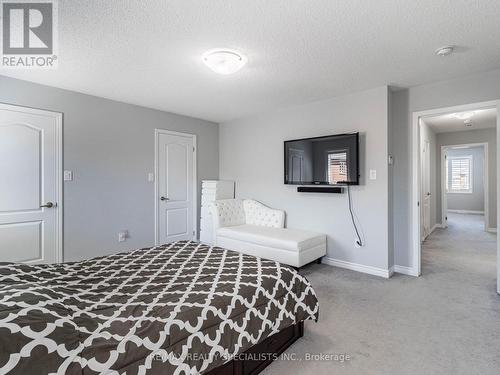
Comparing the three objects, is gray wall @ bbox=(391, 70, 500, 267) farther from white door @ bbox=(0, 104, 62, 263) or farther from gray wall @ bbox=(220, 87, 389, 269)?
white door @ bbox=(0, 104, 62, 263)

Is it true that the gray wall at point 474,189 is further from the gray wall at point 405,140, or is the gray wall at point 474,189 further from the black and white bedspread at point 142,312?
the black and white bedspread at point 142,312

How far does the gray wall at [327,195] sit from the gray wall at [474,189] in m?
7.89

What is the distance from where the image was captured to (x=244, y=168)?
5.15 m

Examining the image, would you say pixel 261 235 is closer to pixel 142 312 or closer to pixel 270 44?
pixel 270 44

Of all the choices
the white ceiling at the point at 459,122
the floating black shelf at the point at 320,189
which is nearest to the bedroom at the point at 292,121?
the floating black shelf at the point at 320,189

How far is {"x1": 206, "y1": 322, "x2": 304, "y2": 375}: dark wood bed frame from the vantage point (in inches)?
61.7

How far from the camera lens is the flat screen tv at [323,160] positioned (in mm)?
3604

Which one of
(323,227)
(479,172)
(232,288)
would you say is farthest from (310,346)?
(479,172)

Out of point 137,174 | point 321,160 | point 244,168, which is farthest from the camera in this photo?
point 244,168

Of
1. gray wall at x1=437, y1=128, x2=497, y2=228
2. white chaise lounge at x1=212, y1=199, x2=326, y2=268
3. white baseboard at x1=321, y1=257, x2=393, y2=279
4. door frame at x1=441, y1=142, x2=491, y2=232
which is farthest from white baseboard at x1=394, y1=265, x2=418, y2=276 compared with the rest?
gray wall at x1=437, y1=128, x2=497, y2=228

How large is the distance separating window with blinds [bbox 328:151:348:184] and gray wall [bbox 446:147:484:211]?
806cm

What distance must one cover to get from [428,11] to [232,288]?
2322 millimetres

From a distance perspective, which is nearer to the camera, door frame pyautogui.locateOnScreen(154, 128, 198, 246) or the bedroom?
the bedroom

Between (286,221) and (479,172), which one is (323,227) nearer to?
(286,221)
